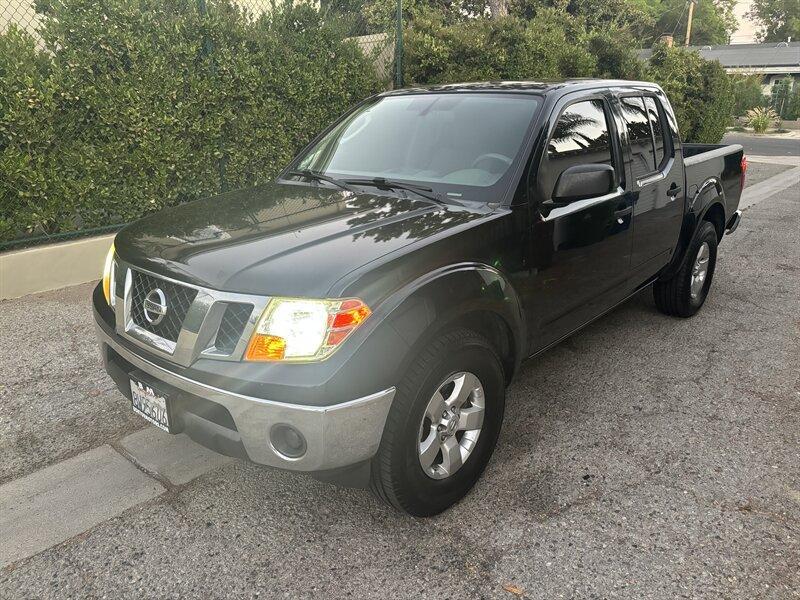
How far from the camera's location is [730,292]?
5.80 meters

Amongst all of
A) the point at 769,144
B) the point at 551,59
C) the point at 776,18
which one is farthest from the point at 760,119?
the point at 776,18

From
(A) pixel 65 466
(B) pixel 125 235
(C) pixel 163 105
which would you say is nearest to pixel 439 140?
(B) pixel 125 235

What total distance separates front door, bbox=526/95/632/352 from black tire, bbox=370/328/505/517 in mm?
512

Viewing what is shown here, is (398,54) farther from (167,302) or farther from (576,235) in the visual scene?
(167,302)

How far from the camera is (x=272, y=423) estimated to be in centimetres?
219

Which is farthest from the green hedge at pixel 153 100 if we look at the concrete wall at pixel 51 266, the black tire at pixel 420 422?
the black tire at pixel 420 422

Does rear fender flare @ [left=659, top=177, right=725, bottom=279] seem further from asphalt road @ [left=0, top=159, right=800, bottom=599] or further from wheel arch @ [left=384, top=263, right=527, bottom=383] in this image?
wheel arch @ [left=384, top=263, right=527, bottom=383]

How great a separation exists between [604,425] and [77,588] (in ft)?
8.50

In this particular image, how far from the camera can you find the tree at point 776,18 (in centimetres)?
7195

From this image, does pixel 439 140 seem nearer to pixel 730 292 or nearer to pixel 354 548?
pixel 354 548

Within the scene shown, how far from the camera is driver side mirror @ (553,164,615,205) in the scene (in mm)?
3016

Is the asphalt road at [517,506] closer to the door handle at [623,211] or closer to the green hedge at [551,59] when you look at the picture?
the door handle at [623,211]

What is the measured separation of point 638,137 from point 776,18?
87894 millimetres

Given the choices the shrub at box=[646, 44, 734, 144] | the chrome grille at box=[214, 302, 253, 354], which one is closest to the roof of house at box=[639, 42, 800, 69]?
the shrub at box=[646, 44, 734, 144]
